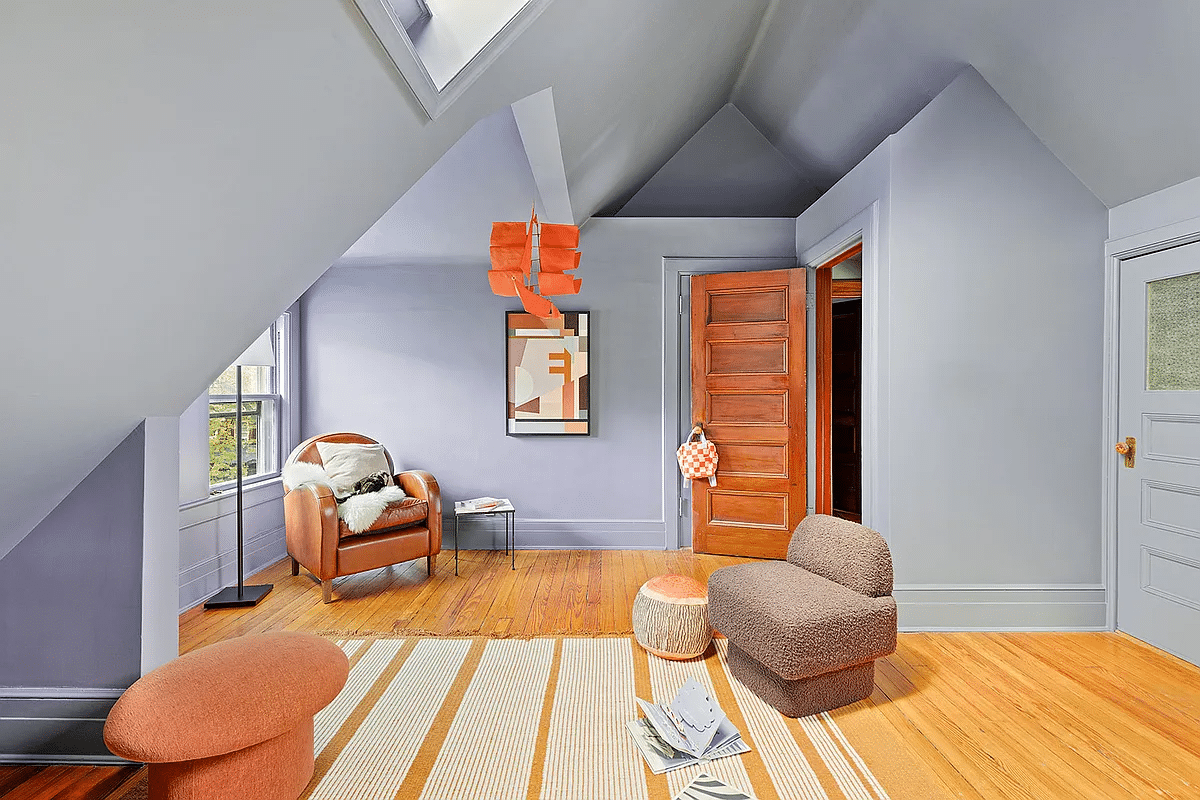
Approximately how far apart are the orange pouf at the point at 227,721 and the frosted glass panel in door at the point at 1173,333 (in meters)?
3.43

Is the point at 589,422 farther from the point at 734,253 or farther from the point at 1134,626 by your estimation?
the point at 1134,626

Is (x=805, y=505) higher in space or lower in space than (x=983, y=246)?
lower

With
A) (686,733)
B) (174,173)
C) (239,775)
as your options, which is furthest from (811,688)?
(174,173)

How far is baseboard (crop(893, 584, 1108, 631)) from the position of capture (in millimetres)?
2986

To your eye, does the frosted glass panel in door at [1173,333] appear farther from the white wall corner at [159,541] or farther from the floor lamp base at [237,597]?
the floor lamp base at [237,597]

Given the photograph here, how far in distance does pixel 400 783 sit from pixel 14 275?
5.18ft

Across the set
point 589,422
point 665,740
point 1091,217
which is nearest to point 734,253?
point 589,422

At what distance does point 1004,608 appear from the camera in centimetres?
299

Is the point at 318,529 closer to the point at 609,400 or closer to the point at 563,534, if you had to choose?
the point at 563,534

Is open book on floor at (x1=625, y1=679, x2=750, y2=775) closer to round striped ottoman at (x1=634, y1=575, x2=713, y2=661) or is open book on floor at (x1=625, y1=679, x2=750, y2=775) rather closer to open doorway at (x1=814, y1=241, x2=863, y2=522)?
round striped ottoman at (x1=634, y1=575, x2=713, y2=661)

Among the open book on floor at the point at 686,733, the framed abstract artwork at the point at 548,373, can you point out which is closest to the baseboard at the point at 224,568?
the framed abstract artwork at the point at 548,373

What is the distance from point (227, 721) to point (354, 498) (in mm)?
2136

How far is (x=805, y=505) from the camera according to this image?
420cm

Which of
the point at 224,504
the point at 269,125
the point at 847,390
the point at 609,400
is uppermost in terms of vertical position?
the point at 269,125
